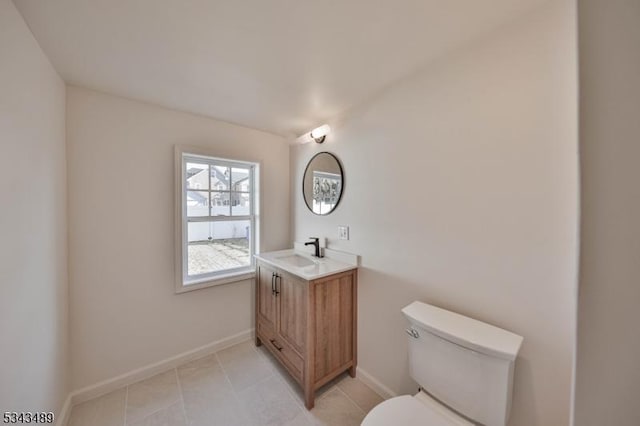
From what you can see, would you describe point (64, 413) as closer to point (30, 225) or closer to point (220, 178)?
point (30, 225)

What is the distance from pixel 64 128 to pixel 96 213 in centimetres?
59

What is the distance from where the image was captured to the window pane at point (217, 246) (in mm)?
2141

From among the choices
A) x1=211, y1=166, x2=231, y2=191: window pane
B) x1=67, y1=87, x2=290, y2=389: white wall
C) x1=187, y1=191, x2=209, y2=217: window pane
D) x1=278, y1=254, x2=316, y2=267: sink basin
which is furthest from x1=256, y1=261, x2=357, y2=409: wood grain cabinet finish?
x1=211, y1=166, x2=231, y2=191: window pane

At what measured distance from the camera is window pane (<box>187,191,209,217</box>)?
210 centimetres

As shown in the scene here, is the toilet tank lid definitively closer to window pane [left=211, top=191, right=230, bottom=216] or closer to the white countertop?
the white countertop

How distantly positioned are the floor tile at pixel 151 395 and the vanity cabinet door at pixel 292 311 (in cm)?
87

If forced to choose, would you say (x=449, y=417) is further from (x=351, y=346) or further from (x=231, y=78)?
(x=231, y=78)

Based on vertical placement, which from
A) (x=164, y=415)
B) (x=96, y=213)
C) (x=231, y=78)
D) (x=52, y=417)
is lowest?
(x=164, y=415)

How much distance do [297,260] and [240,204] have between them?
87 cm

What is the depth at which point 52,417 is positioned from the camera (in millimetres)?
1271

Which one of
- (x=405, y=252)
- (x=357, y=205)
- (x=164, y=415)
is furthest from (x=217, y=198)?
(x=405, y=252)

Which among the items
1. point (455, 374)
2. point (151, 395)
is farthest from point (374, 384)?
point (151, 395)

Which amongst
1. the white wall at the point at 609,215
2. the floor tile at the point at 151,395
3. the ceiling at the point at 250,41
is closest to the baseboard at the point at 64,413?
the floor tile at the point at 151,395

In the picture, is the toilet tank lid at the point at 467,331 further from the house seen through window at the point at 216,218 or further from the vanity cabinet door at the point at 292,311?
the house seen through window at the point at 216,218
